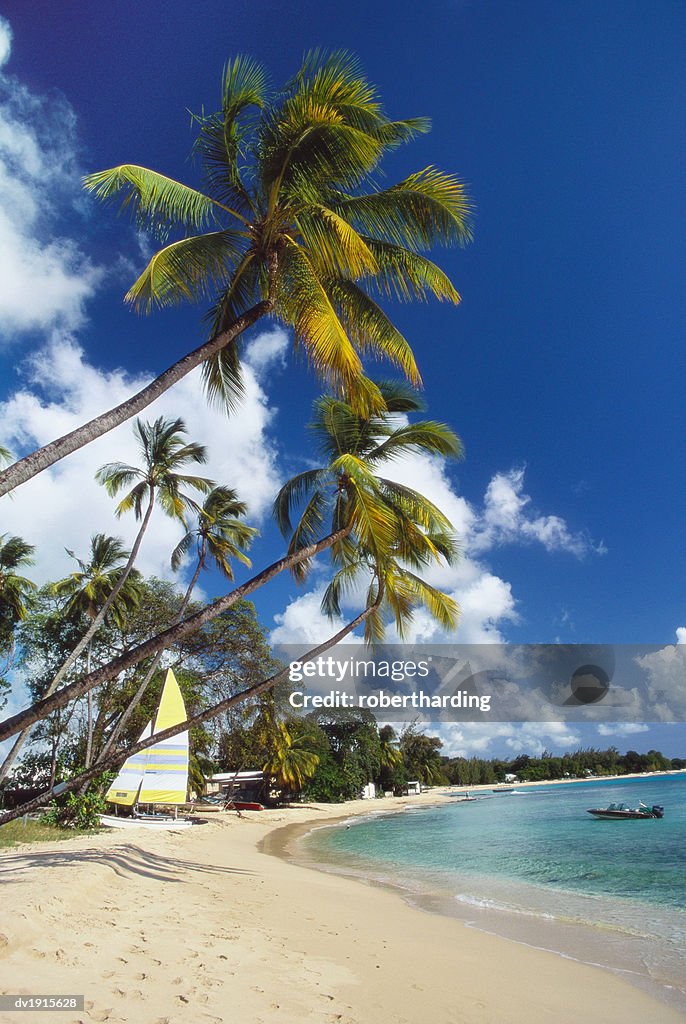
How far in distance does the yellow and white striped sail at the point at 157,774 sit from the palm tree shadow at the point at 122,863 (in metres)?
4.88

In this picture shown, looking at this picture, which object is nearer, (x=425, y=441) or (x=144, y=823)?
(x=425, y=441)

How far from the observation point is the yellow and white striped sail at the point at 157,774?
1931cm

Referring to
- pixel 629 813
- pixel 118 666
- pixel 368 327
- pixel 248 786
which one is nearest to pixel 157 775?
pixel 118 666

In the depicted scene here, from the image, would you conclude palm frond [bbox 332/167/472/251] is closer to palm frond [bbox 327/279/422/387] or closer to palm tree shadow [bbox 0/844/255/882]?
palm frond [bbox 327/279/422/387]

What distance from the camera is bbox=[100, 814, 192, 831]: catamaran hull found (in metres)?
19.5

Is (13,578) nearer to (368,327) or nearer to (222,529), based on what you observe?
(222,529)

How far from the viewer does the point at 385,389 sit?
41.4 ft

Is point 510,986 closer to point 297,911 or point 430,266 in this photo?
point 297,911

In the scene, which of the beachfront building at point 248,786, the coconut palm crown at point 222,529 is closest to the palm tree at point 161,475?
the coconut palm crown at point 222,529

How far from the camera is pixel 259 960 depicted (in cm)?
601

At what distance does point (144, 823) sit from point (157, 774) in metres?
2.32

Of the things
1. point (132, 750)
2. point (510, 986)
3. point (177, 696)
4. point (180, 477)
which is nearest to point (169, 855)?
point (177, 696)

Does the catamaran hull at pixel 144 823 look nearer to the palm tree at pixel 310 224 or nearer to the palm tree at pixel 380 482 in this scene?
the palm tree at pixel 380 482

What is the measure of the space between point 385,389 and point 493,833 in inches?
898
